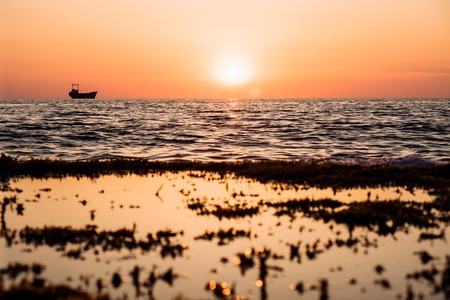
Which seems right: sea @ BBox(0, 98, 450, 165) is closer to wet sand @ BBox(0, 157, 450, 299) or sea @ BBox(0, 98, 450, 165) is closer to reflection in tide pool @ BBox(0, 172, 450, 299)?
wet sand @ BBox(0, 157, 450, 299)

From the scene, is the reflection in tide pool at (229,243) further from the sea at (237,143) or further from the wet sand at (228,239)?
the sea at (237,143)

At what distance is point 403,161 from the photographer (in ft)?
122

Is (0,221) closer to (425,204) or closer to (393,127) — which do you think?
(425,204)

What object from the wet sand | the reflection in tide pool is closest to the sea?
the wet sand

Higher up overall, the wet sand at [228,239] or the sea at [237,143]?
the wet sand at [228,239]

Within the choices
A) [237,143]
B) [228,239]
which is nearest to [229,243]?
[228,239]

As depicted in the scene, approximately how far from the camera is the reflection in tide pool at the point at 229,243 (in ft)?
35.9

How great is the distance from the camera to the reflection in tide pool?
10953mm

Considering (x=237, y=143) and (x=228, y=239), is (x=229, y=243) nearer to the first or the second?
(x=228, y=239)

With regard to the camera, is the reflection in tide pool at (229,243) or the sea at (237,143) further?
the sea at (237,143)

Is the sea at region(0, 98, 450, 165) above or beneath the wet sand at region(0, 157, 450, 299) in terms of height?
beneath

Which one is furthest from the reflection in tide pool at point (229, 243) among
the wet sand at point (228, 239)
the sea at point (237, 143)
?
the sea at point (237, 143)

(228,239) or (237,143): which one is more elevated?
(228,239)

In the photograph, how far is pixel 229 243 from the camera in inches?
557
